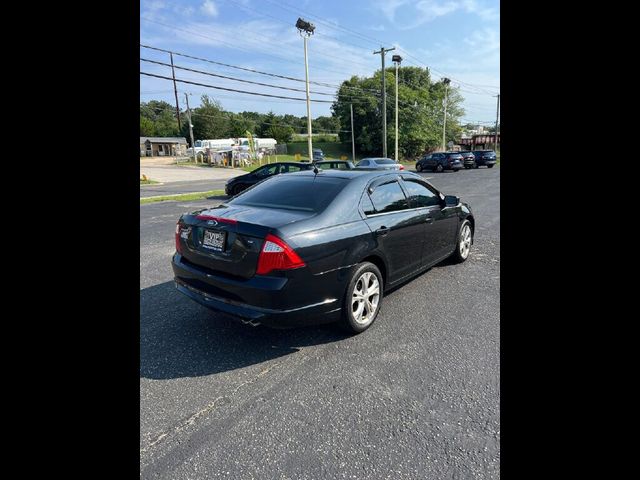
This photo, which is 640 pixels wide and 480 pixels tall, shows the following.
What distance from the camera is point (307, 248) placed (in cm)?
316

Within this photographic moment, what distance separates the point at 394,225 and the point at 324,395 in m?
1.95

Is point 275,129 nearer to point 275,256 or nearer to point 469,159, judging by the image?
point 469,159

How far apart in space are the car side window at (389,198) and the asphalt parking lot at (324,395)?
1.09 m

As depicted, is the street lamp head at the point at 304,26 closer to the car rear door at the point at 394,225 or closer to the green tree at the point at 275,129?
the car rear door at the point at 394,225

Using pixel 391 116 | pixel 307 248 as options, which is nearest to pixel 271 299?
pixel 307 248

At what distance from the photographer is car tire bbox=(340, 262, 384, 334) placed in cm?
346

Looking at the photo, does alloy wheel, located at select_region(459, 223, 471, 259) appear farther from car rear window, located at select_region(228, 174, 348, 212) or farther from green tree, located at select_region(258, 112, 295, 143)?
green tree, located at select_region(258, 112, 295, 143)

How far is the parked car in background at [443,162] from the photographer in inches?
1195

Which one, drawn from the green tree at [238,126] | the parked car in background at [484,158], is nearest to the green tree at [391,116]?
the parked car in background at [484,158]

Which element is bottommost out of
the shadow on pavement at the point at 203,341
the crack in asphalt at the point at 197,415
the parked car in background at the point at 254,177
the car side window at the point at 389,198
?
the crack in asphalt at the point at 197,415

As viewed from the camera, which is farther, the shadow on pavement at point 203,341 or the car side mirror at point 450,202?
the car side mirror at point 450,202
